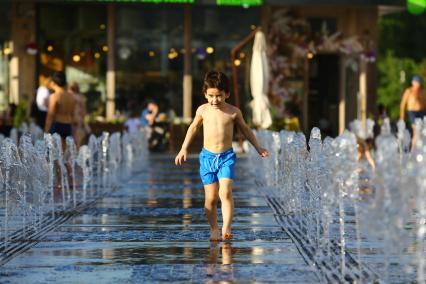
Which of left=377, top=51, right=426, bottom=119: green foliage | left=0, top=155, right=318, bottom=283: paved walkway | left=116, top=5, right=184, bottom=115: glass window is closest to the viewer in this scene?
left=0, top=155, right=318, bottom=283: paved walkway

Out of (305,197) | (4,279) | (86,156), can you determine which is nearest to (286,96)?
(86,156)

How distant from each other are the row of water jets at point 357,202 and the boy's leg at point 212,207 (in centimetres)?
86

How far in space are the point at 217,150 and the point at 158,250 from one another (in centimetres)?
146

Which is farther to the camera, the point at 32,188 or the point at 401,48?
the point at 401,48

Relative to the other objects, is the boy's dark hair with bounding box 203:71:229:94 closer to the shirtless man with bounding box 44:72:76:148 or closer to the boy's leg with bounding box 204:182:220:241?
the boy's leg with bounding box 204:182:220:241

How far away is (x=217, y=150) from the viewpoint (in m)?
12.5

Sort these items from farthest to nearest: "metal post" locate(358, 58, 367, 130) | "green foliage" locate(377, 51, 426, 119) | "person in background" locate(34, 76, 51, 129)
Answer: "green foliage" locate(377, 51, 426, 119)
"metal post" locate(358, 58, 367, 130)
"person in background" locate(34, 76, 51, 129)

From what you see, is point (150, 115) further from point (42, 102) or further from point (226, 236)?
point (226, 236)

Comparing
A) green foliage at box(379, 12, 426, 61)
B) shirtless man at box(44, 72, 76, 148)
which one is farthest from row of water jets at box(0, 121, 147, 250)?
green foliage at box(379, 12, 426, 61)

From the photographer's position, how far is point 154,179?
2336cm

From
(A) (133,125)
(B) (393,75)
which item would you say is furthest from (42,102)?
(B) (393,75)

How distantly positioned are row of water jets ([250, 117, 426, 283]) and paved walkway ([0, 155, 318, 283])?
1.28 feet

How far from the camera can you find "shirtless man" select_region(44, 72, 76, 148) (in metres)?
20.2

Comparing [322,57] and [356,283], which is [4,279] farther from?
[322,57]
